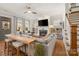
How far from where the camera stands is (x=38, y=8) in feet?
7.20

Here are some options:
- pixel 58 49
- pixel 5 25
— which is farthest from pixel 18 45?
pixel 58 49

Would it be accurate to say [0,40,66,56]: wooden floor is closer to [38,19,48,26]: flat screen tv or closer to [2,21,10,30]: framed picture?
[2,21,10,30]: framed picture

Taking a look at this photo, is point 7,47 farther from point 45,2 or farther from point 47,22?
point 45,2

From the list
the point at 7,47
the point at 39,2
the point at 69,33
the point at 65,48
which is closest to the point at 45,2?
the point at 39,2

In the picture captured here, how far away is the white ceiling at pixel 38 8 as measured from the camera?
85.8 inches

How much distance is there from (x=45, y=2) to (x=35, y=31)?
54 centimetres

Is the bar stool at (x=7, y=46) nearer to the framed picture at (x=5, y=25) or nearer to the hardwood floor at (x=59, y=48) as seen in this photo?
the framed picture at (x=5, y=25)


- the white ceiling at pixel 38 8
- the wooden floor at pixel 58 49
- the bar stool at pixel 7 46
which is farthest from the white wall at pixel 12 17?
the wooden floor at pixel 58 49

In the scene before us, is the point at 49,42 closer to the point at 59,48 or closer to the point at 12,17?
the point at 59,48

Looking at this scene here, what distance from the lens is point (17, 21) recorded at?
2174 mm

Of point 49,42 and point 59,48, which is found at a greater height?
point 49,42

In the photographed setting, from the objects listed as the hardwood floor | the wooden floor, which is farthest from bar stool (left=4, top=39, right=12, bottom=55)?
the hardwood floor

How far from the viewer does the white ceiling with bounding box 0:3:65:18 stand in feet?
7.15

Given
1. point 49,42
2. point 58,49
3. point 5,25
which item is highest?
point 5,25
